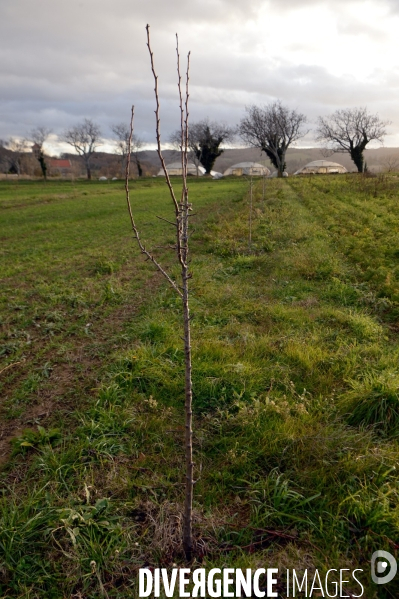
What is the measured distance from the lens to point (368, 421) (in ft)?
10.6

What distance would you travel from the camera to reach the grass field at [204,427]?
227 cm

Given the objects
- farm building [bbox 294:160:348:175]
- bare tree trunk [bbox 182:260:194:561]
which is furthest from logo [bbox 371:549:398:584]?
farm building [bbox 294:160:348:175]

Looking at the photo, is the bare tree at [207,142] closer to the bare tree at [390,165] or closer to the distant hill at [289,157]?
the distant hill at [289,157]

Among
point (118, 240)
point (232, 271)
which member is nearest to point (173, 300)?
point (232, 271)

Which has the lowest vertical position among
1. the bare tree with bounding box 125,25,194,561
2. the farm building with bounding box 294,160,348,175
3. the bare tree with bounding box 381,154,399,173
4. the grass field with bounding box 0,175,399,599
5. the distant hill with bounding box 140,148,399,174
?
the grass field with bounding box 0,175,399,599

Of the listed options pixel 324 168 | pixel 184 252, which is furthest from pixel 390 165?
pixel 184 252

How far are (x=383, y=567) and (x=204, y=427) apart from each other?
1.65 metres

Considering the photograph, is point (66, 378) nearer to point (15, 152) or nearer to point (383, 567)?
point (383, 567)

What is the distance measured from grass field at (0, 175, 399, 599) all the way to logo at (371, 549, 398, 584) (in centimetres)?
4

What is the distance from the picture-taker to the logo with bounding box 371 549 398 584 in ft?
6.80

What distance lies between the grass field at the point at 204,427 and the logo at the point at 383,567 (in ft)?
0.13

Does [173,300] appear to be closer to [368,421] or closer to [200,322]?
[200,322]

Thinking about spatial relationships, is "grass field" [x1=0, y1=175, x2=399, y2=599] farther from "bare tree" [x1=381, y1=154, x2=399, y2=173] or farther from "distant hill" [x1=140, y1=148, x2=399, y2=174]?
"distant hill" [x1=140, y1=148, x2=399, y2=174]

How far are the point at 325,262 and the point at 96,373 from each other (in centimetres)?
582
